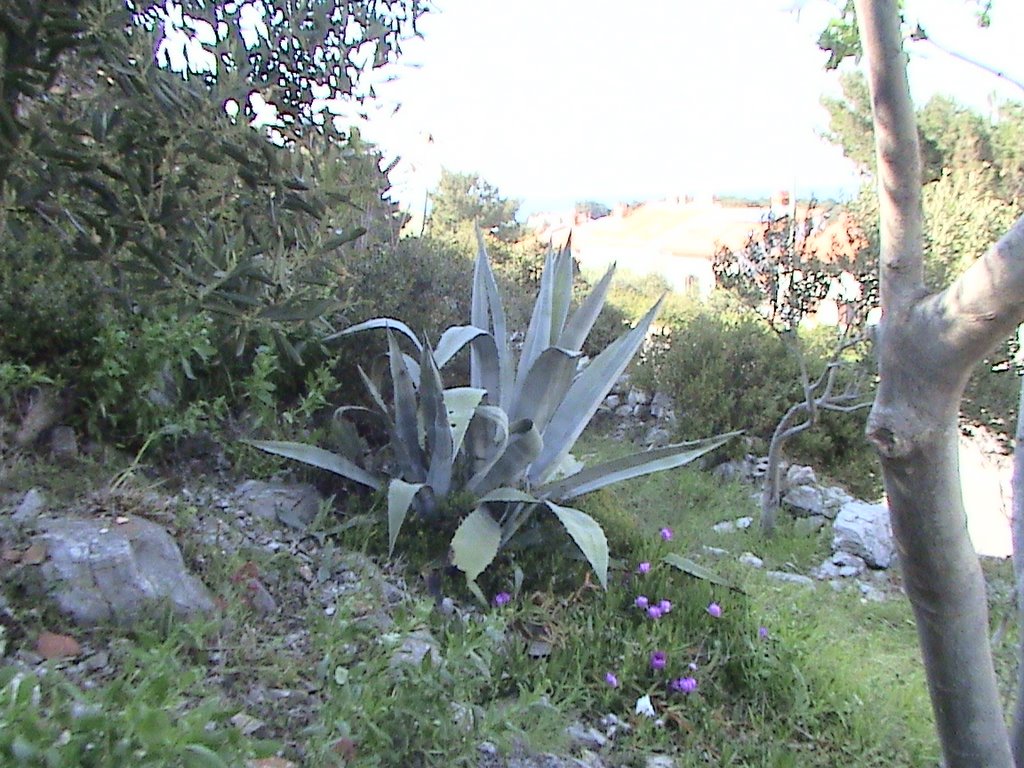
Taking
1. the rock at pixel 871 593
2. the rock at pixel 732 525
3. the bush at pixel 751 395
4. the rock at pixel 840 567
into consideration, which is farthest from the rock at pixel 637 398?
the rock at pixel 871 593

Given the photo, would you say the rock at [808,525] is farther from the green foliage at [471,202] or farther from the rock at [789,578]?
the green foliage at [471,202]

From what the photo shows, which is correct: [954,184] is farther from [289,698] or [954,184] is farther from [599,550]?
[289,698]

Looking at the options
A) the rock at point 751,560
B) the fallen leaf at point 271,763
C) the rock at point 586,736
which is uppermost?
the rock at point 751,560

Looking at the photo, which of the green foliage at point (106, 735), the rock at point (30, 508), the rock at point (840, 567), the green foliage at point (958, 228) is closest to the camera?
the green foliage at point (106, 735)

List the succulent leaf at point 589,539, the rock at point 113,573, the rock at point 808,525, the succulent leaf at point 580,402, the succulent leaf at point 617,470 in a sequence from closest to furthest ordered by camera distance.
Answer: the rock at point 113,573, the succulent leaf at point 589,539, the succulent leaf at point 617,470, the succulent leaf at point 580,402, the rock at point 808,525

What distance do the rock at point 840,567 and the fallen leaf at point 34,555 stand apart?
346 cm

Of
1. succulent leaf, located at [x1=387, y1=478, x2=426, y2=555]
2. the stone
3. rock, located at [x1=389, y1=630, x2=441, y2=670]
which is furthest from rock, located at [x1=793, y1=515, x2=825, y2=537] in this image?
rock, located at [x1=389, y1=630, x2=441, y2=670]

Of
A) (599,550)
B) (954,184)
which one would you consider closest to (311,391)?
(599,550)

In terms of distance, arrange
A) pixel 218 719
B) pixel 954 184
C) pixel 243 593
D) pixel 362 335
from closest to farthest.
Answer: pixel 218 719
pixel 243 593
pixel 362 335
pixel 954 184

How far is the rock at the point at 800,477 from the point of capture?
5730mm

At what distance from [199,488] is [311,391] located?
1.67 feet

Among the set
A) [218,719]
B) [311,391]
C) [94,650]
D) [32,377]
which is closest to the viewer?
[218,719]

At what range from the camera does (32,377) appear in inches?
95.4

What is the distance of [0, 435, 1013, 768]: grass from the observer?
1327mm
